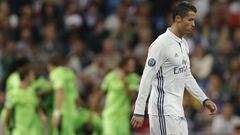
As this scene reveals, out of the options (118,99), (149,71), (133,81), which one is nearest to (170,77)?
(149,71)

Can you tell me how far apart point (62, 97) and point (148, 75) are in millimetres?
6099

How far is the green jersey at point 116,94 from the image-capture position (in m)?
17.2

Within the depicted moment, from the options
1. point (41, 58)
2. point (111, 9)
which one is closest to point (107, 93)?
point (41, 58)

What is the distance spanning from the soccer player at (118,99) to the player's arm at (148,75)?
19.6 feet

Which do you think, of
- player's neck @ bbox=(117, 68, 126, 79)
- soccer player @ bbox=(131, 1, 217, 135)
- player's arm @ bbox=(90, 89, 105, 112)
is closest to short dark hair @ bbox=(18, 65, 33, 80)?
player's neck @ bbox=(117, 68, 126, 79)

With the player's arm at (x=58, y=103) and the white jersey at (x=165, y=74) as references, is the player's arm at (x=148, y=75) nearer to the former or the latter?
the white jersey at (x=165, y=74)

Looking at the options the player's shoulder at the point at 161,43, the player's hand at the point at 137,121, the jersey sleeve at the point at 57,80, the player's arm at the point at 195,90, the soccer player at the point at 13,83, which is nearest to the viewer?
the player's hand at the point at 137,121

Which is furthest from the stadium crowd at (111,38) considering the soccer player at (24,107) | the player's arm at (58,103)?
the soccer player at (24,107)

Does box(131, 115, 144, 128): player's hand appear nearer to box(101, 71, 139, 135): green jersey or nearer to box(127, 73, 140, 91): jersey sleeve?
box(127, 73, 140, 91): jersey sleeve

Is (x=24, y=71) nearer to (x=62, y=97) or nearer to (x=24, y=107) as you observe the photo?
(x=24, y=107)

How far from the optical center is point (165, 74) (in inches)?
435

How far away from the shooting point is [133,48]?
21656mm

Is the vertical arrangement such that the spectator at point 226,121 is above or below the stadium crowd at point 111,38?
below

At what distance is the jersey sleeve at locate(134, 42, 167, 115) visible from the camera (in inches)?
428
